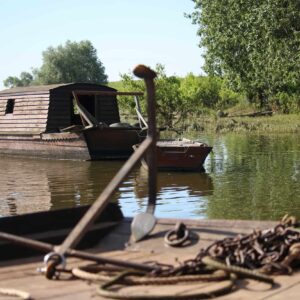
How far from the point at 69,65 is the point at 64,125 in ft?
169

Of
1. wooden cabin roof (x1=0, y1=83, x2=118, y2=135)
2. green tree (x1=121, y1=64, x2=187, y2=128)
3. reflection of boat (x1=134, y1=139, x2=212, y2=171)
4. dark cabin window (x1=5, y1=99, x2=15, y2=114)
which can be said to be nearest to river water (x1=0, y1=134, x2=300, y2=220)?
reflection of boat (x1=134, y1=139, x2=212, y2=171)

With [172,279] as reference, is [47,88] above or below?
above

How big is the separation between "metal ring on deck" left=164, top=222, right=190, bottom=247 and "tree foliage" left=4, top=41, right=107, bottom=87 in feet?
221

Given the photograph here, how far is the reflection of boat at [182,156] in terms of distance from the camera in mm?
16453

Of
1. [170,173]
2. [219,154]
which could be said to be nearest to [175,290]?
[170,173]

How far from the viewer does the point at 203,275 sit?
393 cm

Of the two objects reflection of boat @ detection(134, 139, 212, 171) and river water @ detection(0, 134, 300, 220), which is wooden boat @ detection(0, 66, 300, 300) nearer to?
river water @ detection(0, 134, 300, 220)

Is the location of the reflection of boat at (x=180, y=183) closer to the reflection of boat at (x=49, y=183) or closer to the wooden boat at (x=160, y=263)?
the reflection of boat at (x=49, y=183)

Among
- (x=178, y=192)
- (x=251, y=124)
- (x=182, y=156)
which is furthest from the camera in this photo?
(x=251, y=124)

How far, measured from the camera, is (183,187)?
14.3 metres

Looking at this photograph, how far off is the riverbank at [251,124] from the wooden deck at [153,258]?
93.3ft

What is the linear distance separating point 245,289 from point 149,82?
5.71 ft

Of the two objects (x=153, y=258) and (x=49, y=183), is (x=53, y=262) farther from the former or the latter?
(x=49, y=183)

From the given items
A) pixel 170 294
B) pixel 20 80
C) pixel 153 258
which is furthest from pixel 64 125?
pixel 20 80
